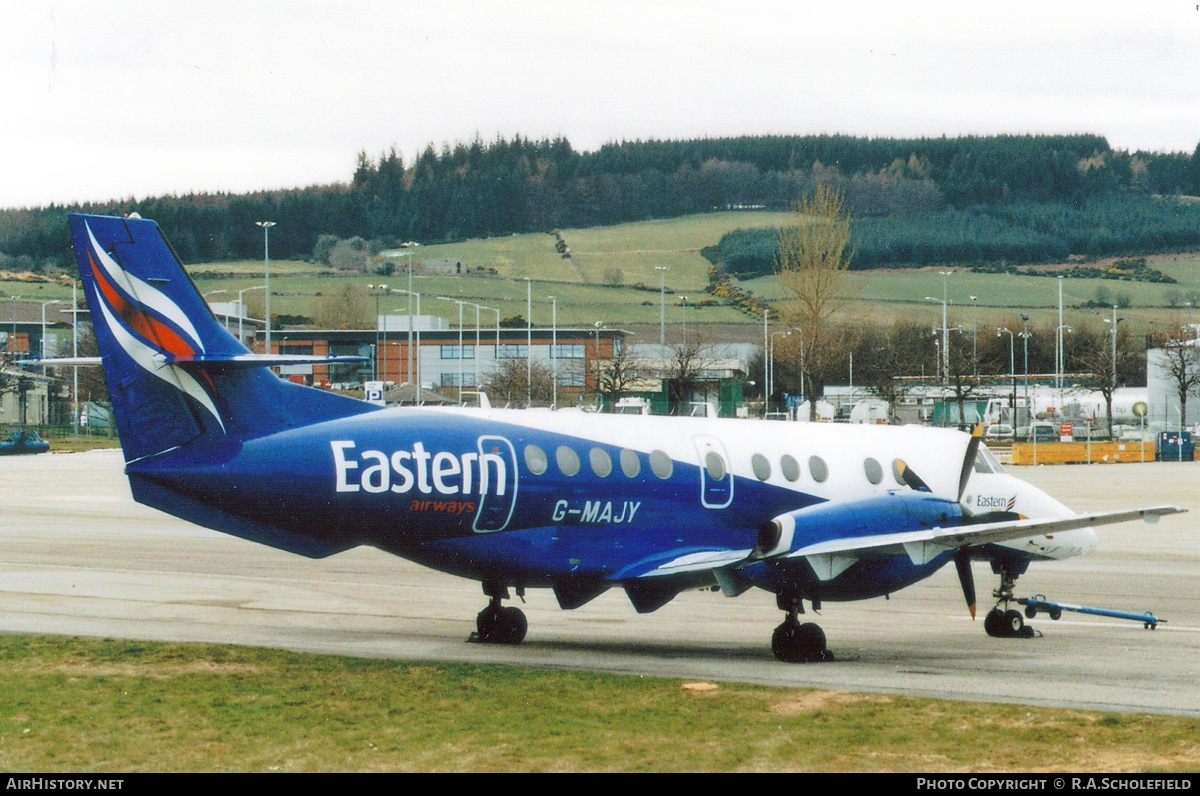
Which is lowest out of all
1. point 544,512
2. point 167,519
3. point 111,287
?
point 167,519

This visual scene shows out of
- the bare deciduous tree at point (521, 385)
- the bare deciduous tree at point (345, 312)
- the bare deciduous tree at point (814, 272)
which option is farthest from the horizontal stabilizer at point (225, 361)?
the bare deciduous tree at point (345, 312)

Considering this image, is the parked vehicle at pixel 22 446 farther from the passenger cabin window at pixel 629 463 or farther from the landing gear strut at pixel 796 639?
the landing gear strut at pixel 796 639

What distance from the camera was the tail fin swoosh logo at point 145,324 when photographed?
15023mm

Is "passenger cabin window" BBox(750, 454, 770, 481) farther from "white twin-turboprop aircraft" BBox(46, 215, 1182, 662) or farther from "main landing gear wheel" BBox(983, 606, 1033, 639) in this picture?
"main landing gear wheel" BBox(983, 606, 1033, 639)

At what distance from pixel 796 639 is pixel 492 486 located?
4281mm

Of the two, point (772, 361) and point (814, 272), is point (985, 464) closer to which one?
point (814, 272)

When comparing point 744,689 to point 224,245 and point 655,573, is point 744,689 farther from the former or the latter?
point 224,245

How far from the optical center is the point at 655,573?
16578 mm

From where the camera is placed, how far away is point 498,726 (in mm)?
12055

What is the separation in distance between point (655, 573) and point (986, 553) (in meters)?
5.72

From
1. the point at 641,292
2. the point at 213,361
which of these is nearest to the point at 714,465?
the point at 213,361

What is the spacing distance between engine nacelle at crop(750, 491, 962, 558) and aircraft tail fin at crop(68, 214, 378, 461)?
6224 mm

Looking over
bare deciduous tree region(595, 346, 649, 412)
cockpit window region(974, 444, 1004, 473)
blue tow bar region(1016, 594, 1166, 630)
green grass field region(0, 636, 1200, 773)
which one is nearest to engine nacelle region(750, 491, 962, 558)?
green grass field region(0, 636, 1200, 773)
